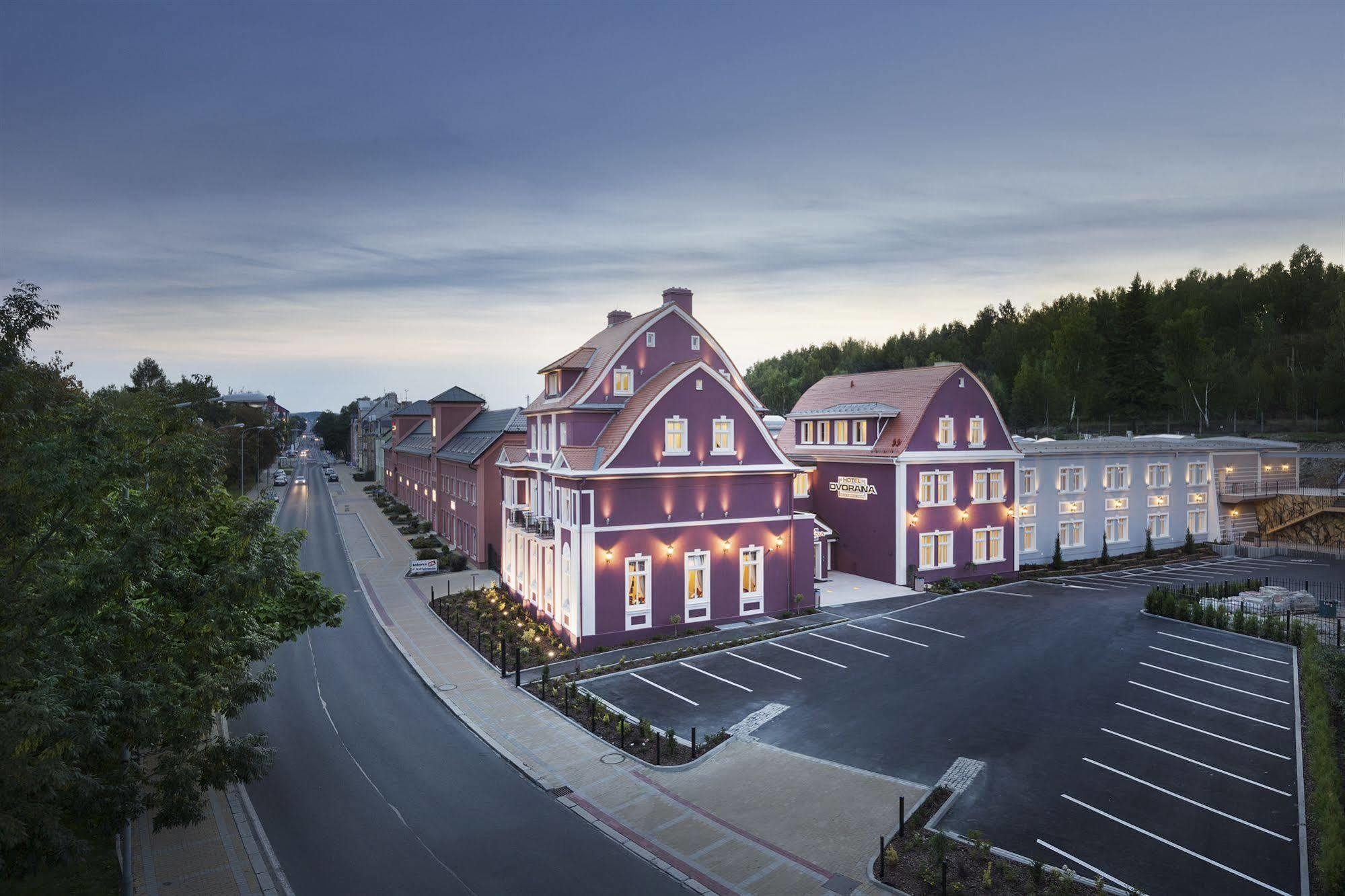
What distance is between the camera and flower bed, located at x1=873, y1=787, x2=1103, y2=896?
1426cm

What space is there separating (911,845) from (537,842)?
791 centimetres

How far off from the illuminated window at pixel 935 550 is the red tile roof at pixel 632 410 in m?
18.5

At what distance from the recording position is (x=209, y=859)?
15.8 m

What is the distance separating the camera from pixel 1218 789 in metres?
18.5

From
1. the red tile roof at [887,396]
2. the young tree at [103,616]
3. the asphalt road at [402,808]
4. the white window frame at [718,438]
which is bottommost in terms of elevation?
the asphalt road at [402,808]

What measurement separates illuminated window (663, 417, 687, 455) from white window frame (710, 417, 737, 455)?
57.6 inches

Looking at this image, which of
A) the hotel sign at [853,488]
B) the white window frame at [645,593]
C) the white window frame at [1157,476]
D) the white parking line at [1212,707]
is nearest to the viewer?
the white parking line at [1212,707]

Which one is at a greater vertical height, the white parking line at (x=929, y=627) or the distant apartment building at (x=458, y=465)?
the distant apartment building at (x=458, y=465)

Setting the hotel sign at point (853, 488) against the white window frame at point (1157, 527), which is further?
the white window frame at point (1157, 527)

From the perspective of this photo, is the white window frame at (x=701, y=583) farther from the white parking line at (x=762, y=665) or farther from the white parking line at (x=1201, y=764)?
the white parking line at (x=1201, y=764)

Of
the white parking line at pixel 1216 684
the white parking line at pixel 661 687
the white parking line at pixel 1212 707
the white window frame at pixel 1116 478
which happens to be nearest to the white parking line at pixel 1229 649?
the white parking line at pixel 1216 684

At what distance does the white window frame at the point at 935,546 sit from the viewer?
4300 centimetres

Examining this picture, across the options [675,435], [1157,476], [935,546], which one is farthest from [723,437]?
[1157,476]

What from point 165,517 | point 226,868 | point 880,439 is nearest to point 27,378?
point 165,517
